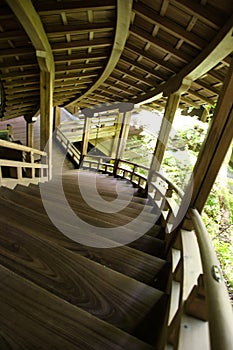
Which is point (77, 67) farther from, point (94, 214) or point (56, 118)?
point (56, 118)

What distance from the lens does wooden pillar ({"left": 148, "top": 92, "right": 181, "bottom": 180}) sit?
353cm

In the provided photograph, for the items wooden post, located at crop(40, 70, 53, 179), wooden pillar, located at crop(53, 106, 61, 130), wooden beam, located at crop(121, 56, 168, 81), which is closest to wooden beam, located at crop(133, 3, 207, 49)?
wooden beam, located at crop(121, 56, 168, 81)

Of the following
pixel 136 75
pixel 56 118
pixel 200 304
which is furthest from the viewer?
pixel 56 118

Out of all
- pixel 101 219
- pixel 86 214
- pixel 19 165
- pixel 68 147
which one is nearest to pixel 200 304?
pixel 101 219

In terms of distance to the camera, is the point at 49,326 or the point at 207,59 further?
the point at 207,59

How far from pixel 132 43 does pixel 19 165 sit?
2481 millimetres

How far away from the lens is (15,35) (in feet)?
8.35

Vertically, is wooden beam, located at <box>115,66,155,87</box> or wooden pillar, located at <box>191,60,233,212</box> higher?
wooden beam, located at <box>115,66,155,87</box>

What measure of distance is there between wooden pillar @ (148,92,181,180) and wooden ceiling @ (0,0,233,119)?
0.21m

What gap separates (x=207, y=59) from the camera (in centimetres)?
237

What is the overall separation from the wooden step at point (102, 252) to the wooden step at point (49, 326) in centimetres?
51

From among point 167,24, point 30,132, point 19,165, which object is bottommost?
point 19,165

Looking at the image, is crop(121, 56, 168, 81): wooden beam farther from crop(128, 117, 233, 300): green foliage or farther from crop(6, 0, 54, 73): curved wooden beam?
crop(128, 117, 233, 300): green foliage

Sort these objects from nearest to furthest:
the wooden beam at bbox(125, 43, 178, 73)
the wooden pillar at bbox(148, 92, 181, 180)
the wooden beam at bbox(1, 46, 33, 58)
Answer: the wooden beam at bbox(1, 46, 33, 58) < the wooden beam at bbox(125, 43, 178, 73) < the wooden pillar at bbox(148, 92, 181, 180)
